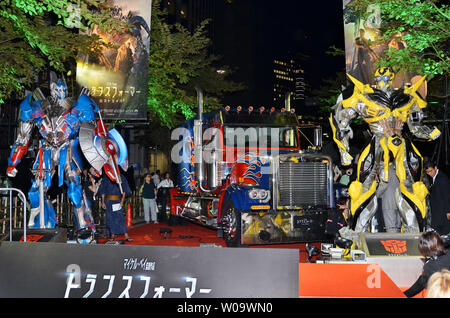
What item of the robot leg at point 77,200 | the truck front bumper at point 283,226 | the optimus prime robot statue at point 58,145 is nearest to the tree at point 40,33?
the optimus prime robot statue at point 58,145

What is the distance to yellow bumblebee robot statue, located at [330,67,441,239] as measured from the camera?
8.12 m

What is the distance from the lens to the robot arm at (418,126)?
26.9 feet

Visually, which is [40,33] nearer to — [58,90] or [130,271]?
[58,90]

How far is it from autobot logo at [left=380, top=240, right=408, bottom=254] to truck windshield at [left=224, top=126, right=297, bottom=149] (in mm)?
4860

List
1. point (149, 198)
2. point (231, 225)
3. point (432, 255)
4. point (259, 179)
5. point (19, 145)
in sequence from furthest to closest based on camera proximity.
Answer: point (149, 198), point (259, 179), point (231, 225), point (19, 145), point (432, 255)

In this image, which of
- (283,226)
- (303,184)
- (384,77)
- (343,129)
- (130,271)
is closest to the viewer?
(130,271)

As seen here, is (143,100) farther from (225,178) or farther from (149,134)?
(149,134)

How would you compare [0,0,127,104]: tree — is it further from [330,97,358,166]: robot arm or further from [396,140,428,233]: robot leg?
[396,140,428,233]: robot leg

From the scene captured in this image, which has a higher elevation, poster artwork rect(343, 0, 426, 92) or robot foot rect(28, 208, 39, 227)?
poster artwork rect(343, 0, 426, 92)

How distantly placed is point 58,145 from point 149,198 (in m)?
7.57

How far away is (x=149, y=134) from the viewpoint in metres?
23.1

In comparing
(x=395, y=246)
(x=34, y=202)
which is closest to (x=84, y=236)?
(x=34, y=202)

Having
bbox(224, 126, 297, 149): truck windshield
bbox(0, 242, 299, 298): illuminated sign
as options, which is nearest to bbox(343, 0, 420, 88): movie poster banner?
bbox(224, 126, 297, 149): truck windshield

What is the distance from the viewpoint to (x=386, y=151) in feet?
26.8
